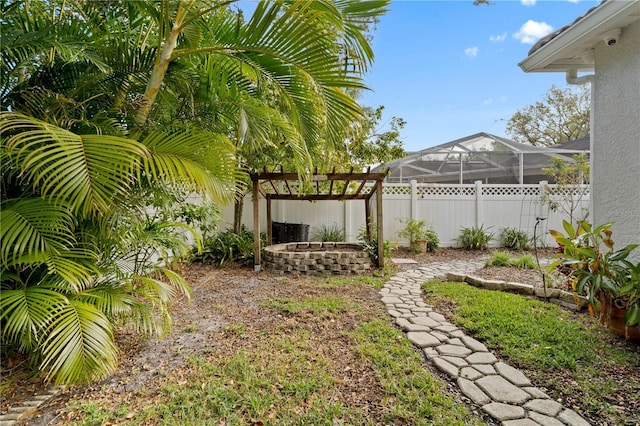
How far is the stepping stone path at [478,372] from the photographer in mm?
1751

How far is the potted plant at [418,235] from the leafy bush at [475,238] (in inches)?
27.4

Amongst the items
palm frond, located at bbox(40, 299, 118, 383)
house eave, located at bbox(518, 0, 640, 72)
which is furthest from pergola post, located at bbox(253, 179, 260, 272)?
house eave, located at bbox(518, 0, 640, 72)

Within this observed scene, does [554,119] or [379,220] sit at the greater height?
[554,119]

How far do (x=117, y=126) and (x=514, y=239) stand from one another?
26.9 ft

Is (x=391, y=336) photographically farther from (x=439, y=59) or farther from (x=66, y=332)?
(x=439, y=59)

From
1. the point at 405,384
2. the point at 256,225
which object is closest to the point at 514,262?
the point at 405,384

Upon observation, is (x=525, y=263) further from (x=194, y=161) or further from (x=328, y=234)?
(x=194, y=161)

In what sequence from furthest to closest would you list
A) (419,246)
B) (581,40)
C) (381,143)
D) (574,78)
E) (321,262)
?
1. (419,246)
2. (381,143)
3. (321,262)
4. (574,78)
5. (581,40)

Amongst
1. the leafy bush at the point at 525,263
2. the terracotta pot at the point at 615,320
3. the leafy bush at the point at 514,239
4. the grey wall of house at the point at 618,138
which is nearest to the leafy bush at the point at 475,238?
the leafy bush at the point at 514,239

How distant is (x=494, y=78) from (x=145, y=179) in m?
8.30

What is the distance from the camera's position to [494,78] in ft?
Answer: 24.7

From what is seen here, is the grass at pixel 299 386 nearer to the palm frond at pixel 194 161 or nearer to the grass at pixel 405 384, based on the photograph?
the grass at pixel 405 384

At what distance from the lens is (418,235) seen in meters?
7.18

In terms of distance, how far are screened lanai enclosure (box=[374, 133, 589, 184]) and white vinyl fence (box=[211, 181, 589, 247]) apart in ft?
5.82
